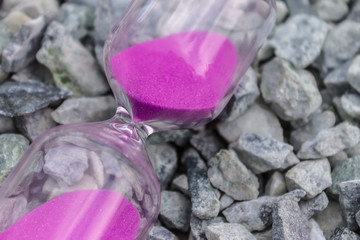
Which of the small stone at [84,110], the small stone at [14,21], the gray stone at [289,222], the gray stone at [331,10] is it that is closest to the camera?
the gray stone at [289,222]

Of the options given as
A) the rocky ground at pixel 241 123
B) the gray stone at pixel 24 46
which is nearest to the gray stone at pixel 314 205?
the rocky ground at pixel 241 123

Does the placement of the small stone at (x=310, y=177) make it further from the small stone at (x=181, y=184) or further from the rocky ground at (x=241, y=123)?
the small stone at (x=181, y=184)

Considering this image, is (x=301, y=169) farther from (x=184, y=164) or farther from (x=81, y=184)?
(x=81, y=184)

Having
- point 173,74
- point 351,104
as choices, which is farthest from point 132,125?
point 351,104

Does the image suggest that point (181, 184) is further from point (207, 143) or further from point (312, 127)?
point (312, 127)

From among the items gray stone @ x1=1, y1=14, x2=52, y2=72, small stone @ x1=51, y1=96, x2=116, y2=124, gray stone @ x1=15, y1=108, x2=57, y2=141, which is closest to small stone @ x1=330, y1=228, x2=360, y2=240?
small stone @ x1=51, y1=96, x2=116, y2=124

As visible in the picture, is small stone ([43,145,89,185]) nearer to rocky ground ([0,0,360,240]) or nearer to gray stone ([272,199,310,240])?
rocky ground ([0,0,360,240])

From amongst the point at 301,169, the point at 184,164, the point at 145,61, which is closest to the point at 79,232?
the point at 145,61
